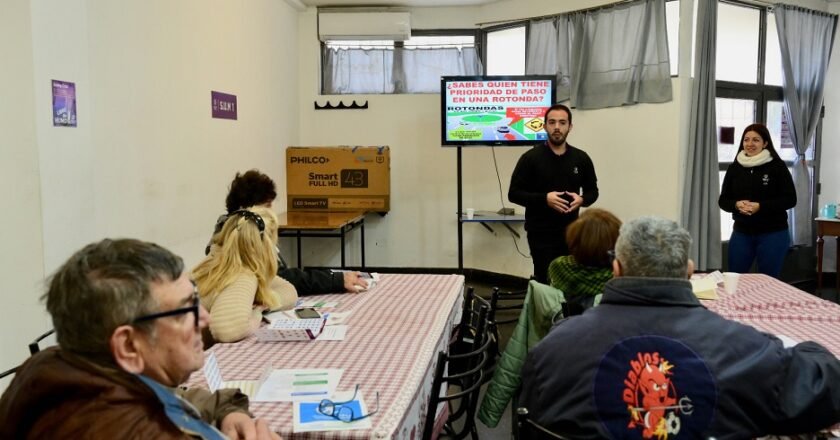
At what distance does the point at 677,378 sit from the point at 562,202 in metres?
2.39

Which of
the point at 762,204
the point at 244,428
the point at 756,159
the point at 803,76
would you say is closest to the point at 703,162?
the point at 756,159

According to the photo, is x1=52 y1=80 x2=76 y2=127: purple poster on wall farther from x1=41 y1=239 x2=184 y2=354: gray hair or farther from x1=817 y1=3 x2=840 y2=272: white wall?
x1=817 y1=3 x2=840 y2=272: white wall

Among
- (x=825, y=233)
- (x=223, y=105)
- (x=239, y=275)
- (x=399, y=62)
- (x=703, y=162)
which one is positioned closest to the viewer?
(x=239, y=275)

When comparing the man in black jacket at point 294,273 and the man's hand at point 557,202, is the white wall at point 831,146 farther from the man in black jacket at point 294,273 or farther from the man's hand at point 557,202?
A: the man in black jacket at point 294,273

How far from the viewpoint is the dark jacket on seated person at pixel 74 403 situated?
90cm

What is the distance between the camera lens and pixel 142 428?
94 centimetres

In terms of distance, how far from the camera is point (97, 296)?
96 cm

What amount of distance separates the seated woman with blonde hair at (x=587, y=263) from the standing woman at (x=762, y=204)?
7.37ft

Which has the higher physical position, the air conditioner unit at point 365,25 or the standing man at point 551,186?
the air conditioner unit at point 365,25

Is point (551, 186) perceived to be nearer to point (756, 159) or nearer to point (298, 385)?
point (756, 159)

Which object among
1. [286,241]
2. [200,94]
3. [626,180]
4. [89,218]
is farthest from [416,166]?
[89,218]

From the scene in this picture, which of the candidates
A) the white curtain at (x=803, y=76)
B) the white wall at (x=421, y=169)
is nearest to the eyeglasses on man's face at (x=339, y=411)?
the white wall at (x=421, y=169)

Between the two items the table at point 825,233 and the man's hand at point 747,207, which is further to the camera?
the table at point 825,233

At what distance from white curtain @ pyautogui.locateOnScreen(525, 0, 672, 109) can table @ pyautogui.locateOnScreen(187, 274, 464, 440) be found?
3.06 m
